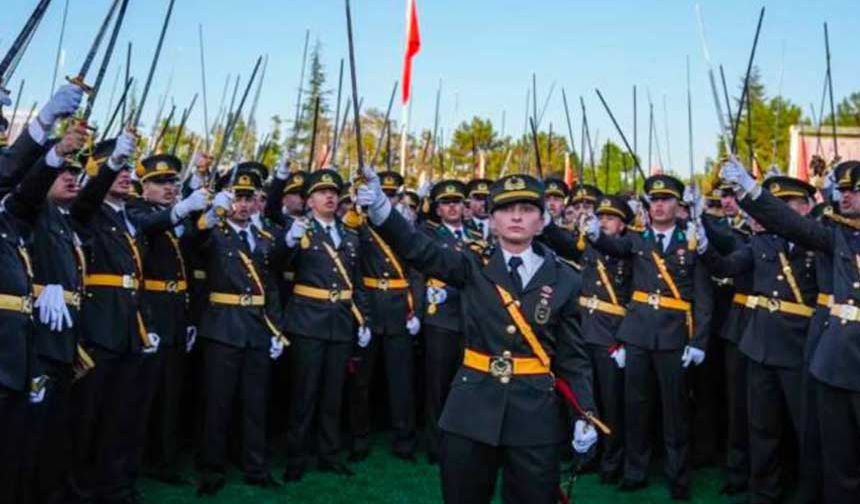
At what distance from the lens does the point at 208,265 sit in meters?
6.73

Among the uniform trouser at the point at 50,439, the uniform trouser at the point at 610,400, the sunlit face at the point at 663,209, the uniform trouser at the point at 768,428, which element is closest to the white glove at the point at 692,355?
the uniform trouser at the point at 768,428

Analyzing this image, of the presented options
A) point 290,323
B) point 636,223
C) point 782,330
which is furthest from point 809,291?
point 290,323

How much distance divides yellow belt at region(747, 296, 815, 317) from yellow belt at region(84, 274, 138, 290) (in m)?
4.98

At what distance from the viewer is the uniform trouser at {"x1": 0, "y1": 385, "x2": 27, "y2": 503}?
427 cm

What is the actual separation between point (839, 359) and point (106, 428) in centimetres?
507

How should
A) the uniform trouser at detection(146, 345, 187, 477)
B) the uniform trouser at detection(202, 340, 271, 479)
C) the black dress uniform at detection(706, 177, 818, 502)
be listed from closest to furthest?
the black dress uniform at detection(706, 177, 818, 502) → the uniform trouser at detection(202, 340, 271, 479) → the uniform trouser at detection(146, 345, 187, 477)

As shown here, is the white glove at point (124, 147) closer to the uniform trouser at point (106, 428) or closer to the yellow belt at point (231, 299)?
the uniform trouser at point (106, 428)

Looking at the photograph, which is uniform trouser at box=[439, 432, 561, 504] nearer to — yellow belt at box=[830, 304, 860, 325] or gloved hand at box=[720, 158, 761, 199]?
gloved hand at box=[720, 158, 761, 199]

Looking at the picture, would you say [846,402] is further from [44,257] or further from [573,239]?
[44,257]

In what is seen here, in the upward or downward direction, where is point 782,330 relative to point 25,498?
upward

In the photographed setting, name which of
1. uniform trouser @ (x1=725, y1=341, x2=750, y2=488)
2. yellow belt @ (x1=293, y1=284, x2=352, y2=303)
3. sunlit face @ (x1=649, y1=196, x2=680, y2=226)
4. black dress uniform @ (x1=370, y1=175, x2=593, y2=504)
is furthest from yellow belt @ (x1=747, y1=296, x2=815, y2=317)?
yellow belt @ (x1=293, y1=284, x2=352, y2=303)

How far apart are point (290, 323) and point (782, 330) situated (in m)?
4.09

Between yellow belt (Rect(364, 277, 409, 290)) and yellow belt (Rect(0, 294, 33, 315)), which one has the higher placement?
yellow belt (Rect(364, 277, 409, 290))

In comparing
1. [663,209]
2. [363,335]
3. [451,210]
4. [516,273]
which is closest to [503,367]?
[516,273]
